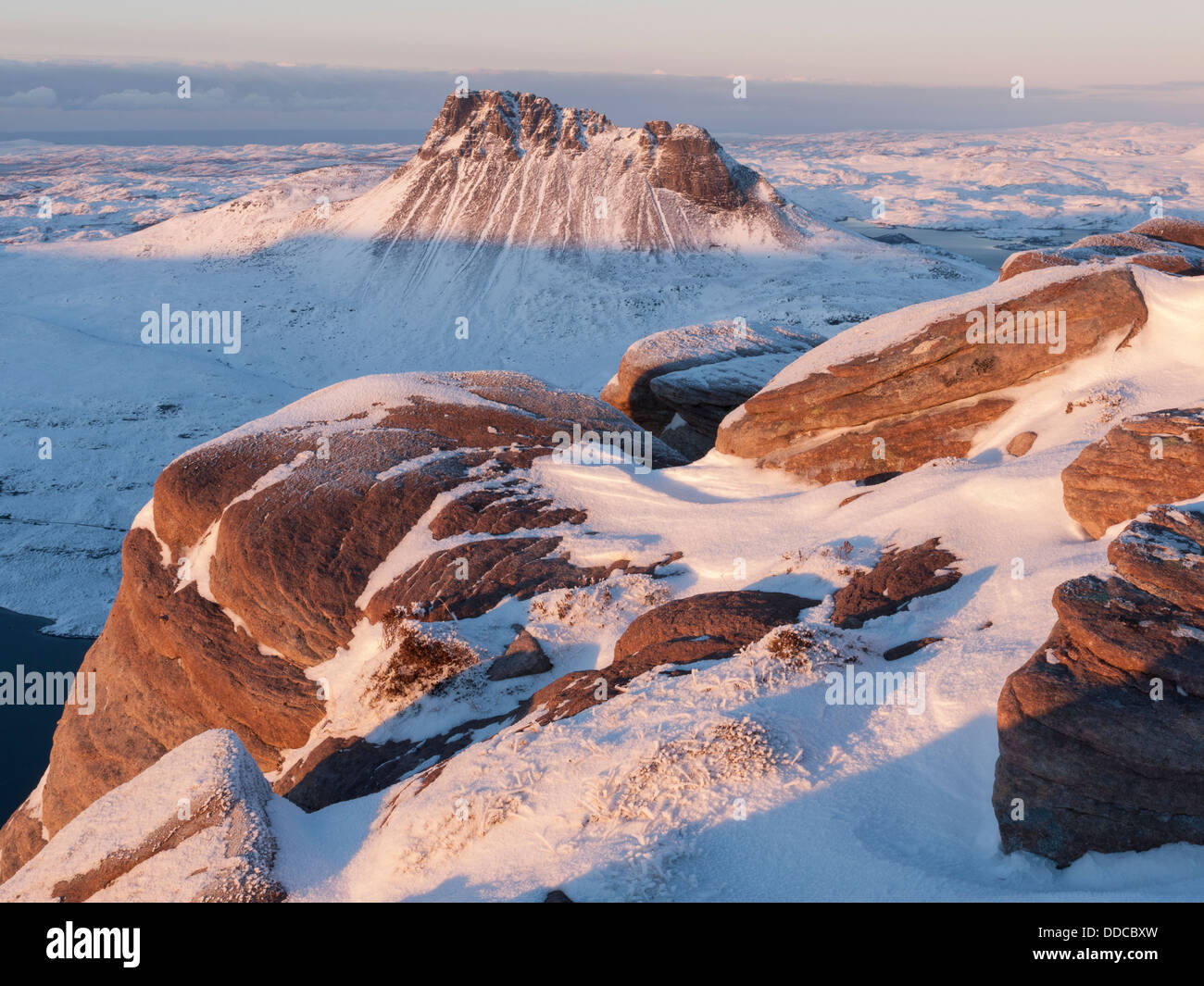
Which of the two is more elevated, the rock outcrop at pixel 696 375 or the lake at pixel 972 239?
the lake at pixel 972 239

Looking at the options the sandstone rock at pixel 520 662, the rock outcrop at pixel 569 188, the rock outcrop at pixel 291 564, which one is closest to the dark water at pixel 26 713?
the rock outcrop at pixel 291 564

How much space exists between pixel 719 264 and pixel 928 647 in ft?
237

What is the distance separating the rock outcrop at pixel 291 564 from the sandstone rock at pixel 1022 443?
27.2ft

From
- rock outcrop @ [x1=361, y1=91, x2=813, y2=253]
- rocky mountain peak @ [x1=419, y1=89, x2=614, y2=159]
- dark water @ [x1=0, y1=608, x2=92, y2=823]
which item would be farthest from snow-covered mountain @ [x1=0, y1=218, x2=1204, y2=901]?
rocky mountain peak @ [x1=419, y1=89, x2=614, y2=159]

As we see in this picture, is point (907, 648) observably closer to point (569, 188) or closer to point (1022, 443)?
point (1022, 443)

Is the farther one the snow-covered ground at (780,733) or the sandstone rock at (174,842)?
the sandstone rock at (174,842)

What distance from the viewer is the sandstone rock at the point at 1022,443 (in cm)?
1712

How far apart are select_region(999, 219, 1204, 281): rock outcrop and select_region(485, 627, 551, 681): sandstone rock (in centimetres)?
1686

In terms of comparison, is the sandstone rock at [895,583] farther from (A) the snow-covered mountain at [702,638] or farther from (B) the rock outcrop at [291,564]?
(B) the rock outcrop at [291,564]

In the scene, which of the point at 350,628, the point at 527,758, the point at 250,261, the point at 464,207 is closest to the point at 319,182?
the point at 250,261

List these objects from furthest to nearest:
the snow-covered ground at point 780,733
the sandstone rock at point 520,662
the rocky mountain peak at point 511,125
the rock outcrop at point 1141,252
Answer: the rocky mountain peak at point 511,125
the rock outcrop at point 1141,252
the sandstone rock at point 520,662
the snow-covered ground at point 780,733

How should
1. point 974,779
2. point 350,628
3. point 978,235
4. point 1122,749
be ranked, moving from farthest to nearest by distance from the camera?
point 978,235 < point 350,628 < point 974,779 < point 1122,749
